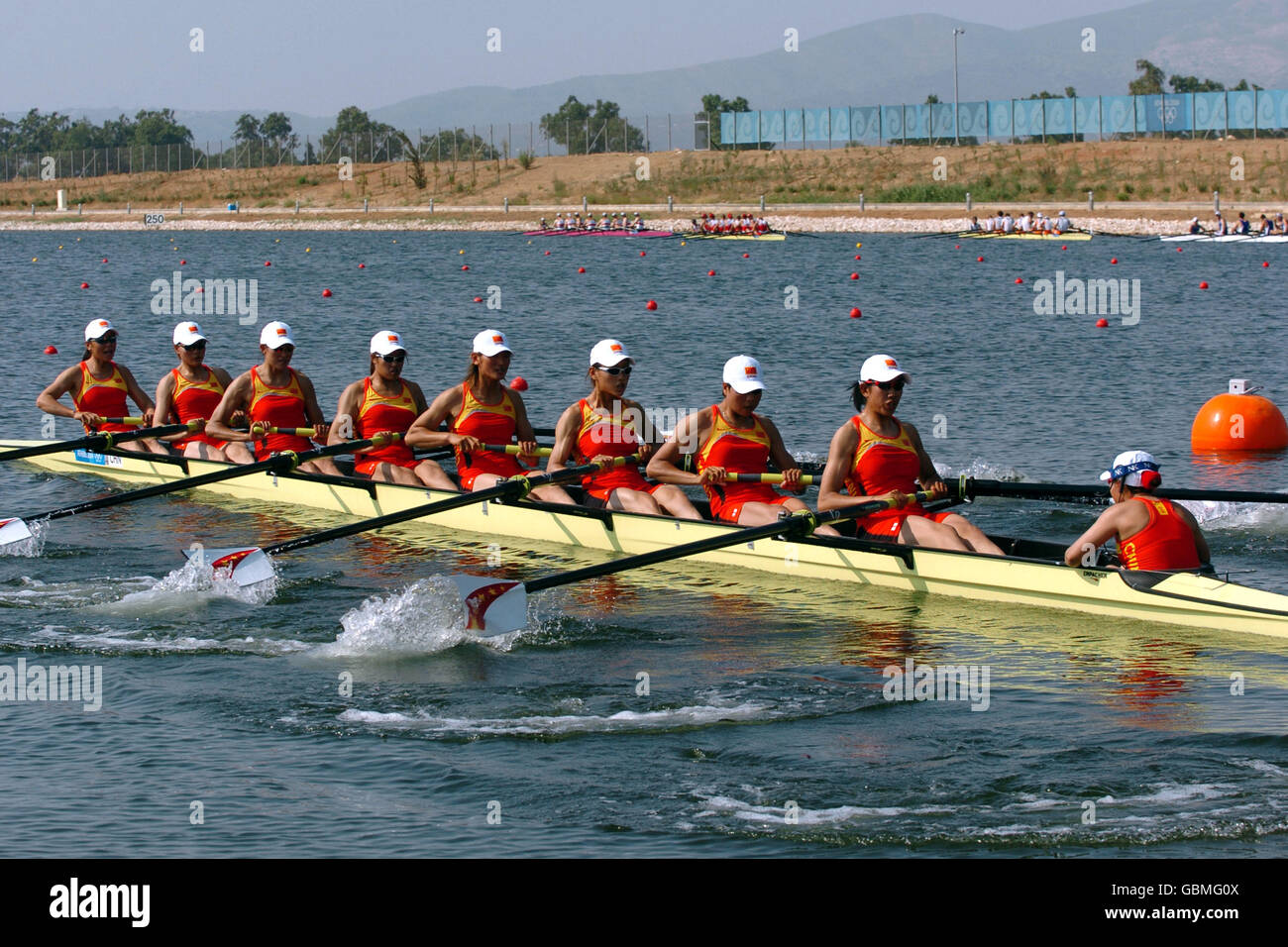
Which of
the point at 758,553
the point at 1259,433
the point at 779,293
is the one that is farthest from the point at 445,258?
the point at 758,553

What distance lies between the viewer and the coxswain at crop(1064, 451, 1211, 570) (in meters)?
9.63

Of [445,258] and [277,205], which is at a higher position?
[277,205]

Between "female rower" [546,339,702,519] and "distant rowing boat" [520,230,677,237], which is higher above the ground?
"distant rowing boat" [520,230,677,237]

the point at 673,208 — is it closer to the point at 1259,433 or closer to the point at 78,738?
the point at 1259,433

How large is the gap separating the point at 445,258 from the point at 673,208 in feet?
75.2

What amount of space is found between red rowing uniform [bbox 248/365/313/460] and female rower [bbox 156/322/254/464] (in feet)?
2.72

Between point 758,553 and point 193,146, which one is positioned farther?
point 193,146

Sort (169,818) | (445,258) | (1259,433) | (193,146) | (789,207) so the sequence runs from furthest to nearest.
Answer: (193,146) < (789,207) < (445,258) < (1259,433) < (169,818)

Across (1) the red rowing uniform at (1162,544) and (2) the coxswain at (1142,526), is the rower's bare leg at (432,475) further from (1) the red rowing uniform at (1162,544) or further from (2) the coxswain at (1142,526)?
(1) the red rowing uniform at (1162,544)

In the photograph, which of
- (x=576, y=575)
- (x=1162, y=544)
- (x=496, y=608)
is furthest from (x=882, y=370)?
(x=496, y=608)

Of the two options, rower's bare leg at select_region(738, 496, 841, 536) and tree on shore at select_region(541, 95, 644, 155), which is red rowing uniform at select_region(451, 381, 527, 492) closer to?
rower's bare leg at select_region(738, 496, 841, 536)

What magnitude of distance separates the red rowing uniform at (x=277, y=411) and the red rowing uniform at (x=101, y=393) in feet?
7.60

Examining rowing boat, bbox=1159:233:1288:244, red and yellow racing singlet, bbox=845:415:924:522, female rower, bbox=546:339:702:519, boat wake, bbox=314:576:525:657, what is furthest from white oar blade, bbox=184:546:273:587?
rowing boat, bbox=1159:233:1288:244

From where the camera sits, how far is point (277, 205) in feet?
289
